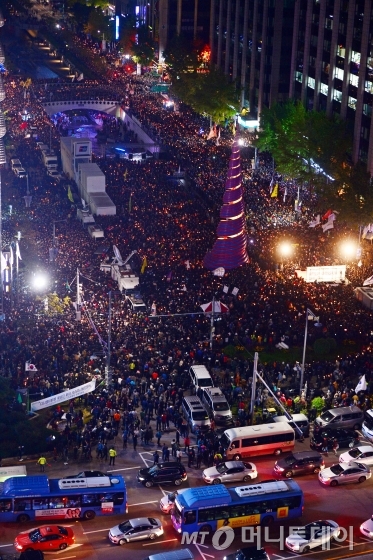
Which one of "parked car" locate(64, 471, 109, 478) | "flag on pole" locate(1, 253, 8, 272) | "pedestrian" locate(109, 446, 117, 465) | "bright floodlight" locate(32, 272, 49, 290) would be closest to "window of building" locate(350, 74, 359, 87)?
"bright floodlight" locate(32, 272, 49, 290)

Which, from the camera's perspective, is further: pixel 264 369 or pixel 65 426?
pixel 264 369

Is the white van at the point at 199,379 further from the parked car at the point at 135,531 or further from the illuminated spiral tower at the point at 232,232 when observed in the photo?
the illuminated spiral tower at the point at 232,232

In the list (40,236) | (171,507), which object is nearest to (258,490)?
(171,507)

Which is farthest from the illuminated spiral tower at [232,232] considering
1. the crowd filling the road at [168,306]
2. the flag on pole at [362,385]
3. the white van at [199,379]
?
the flag on pole at [362,385]

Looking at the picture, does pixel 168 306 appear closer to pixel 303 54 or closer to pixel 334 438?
pixel 334 438

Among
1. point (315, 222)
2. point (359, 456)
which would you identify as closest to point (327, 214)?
point (315, 222)

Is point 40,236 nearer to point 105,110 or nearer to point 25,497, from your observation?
point 25,497
